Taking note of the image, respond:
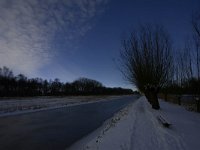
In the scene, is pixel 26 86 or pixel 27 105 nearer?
pixel 27 105

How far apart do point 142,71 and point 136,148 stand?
2270cm

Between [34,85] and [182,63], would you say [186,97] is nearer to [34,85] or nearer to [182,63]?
[182,63]

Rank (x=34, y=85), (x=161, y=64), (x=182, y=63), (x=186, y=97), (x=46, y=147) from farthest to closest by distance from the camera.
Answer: (x=34, y=85) < (x=186, y=97) < (x=182, y=63) < (x=161, y=64) < (x=46, y=147)

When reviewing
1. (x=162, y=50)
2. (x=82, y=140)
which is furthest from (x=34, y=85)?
(x=82, y=140)

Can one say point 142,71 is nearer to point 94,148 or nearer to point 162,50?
point 162,50

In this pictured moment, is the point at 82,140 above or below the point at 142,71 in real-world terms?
below

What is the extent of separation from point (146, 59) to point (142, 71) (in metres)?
1.52

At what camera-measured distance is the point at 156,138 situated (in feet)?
33.9

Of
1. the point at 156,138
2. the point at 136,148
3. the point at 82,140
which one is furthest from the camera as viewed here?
the point at 82,140

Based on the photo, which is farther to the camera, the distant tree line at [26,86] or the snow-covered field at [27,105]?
the distant tree line at [26,86]

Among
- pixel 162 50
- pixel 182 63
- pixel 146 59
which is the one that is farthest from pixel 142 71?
pixel 182 63

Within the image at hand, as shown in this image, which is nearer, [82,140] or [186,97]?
[82,140]

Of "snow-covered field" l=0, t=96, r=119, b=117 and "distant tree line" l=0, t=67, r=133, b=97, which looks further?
"distant tree line" l=0, t=67, r=133, b=97

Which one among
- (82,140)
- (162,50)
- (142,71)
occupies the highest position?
(162,50)
